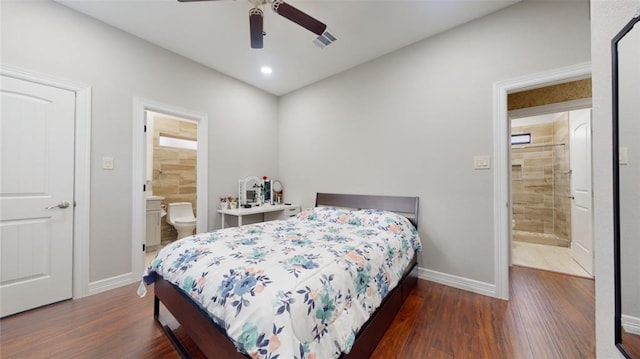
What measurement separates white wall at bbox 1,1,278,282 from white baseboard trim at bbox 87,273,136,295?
45mm

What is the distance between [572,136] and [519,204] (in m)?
2.12

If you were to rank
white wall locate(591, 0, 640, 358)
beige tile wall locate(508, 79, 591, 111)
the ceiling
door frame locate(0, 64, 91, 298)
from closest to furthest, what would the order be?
white wall locate(591, 0, 640, 358), the ceiling, door frame locate(0, 64, 91, 298), beige tile wall locate(508, 79, 591, 111)

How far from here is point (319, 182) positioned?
149 inches

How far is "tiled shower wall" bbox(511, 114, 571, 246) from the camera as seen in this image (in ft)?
14.0

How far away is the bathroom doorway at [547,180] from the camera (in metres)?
2.89

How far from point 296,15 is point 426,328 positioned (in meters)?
2.68

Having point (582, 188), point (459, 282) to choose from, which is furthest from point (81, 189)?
point (582, 188)

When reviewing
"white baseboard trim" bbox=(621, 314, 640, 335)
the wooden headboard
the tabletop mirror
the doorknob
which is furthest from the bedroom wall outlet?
the doorknob

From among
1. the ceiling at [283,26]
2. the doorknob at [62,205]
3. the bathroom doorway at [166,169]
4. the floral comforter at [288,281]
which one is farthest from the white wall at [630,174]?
the bathroom doorway at [166,169]

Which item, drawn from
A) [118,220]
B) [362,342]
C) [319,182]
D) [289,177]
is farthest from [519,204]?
[118,220]

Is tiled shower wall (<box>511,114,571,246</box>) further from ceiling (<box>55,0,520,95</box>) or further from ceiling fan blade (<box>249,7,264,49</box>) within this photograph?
ceiling fan blade (<box>249,7,264,49</box>)

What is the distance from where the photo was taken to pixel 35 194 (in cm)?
213

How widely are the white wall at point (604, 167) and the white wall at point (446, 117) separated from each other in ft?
4.22

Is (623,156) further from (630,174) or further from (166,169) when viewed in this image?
(166,169)
